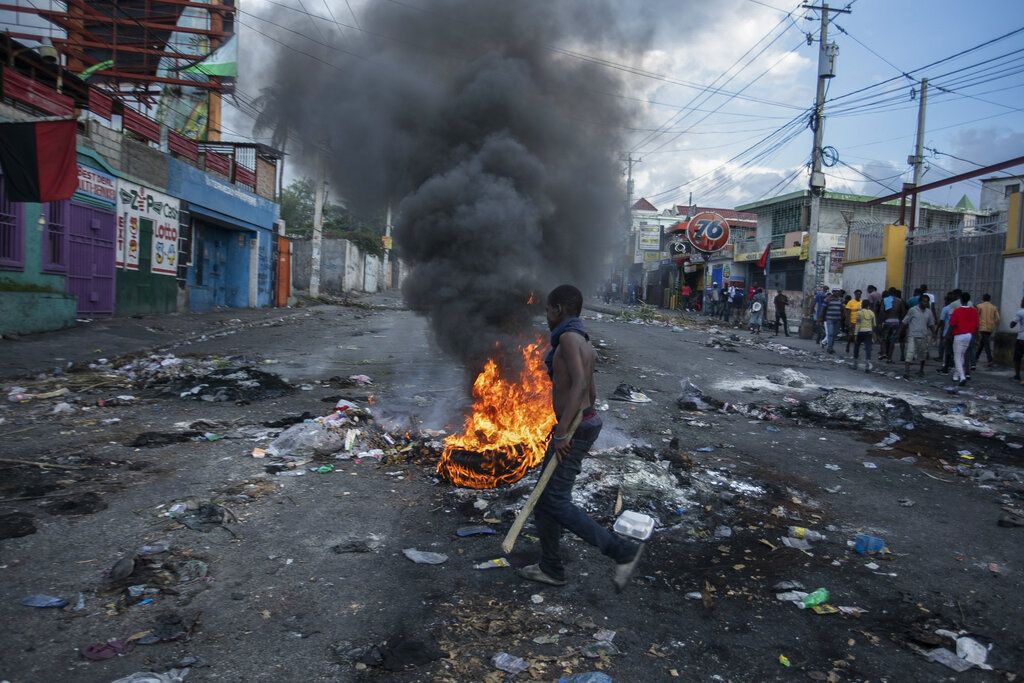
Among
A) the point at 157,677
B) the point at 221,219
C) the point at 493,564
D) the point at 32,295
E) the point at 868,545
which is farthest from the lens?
the point at 221,219

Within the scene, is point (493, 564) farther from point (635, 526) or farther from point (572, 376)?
point (572, 376)

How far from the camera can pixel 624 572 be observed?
327 centimetres

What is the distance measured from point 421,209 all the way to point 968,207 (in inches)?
1333

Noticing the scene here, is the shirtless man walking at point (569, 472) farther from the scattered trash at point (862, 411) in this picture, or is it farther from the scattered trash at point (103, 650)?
the scattered trash at point (862, 411)

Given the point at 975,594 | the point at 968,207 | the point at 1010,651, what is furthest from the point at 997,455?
the point at 968,207

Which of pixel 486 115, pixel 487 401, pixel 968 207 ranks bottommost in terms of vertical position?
pixel 487 401

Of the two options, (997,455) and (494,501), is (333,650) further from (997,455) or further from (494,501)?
(997,455)

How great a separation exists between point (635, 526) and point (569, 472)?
472 millimetres

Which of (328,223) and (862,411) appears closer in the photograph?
(862,411)

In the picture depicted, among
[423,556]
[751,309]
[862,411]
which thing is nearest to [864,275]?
[751,309]

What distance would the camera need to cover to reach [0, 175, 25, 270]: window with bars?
34.0ft

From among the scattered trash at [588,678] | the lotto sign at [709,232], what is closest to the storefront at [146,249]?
the scattered trash at [588,678]

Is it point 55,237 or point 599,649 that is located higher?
point 55,237

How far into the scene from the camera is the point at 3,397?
22.8ft
